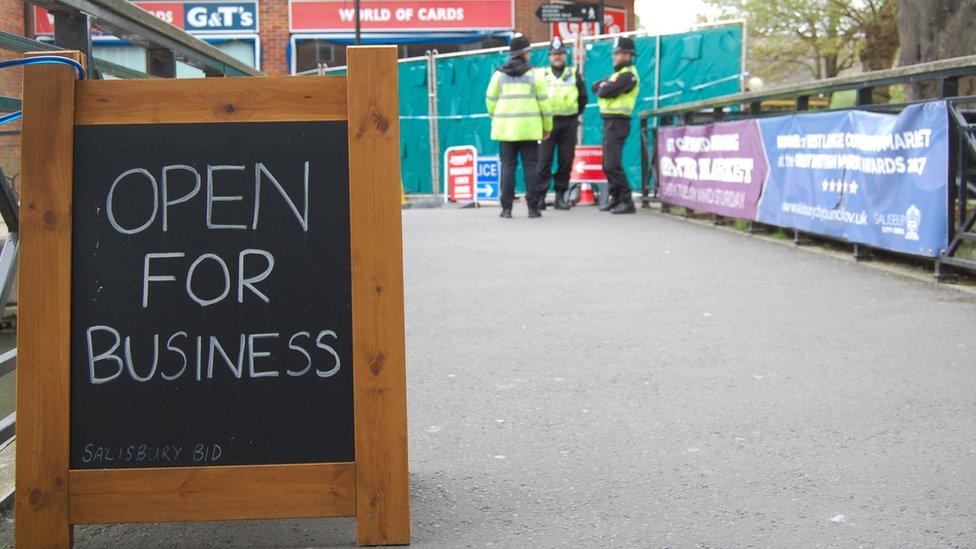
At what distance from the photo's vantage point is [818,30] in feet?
117

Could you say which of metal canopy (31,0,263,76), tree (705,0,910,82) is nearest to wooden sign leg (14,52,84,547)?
metal canopy (31,0,263,76)

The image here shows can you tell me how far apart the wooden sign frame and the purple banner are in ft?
27.4

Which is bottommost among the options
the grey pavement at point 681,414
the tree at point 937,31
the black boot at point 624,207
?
the grey pavement at point 681,414

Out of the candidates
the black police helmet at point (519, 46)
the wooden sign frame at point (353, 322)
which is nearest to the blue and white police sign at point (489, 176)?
the black police helmet at point (519, 46)

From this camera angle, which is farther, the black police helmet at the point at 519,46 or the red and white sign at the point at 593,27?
the red and white sign at the point at 593,27

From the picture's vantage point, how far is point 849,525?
372 cm

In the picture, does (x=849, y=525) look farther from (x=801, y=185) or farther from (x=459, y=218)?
(x=459, y=218)

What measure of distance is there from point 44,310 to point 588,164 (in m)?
14.5

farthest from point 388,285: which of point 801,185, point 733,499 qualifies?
point 801,185

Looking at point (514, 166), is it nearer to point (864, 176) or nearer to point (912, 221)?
point (864, 176)

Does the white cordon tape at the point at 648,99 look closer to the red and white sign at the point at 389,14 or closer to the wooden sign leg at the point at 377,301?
the red and white sign at the point at 389,14

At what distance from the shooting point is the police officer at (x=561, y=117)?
15998 mm

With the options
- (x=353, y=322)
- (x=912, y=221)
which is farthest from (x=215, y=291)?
(x=912, y=221)

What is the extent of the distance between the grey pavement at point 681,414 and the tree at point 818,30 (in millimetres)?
23099
